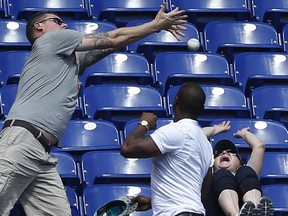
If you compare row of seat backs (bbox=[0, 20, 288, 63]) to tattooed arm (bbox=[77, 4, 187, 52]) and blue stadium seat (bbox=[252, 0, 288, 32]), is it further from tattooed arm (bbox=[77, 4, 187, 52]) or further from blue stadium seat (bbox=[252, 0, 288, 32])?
tattooed arm (bbox=[77, 4, 187, 52])

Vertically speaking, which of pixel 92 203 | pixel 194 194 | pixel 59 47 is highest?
pixel 59 47

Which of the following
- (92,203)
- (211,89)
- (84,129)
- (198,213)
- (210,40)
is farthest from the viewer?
(210,40)

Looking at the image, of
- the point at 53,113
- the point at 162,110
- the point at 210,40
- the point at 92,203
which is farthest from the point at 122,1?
the point at 53,113

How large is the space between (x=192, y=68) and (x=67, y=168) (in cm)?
193

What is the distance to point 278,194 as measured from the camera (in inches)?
310

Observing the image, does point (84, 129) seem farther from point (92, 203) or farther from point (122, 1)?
point (122, 1)

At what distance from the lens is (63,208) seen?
6.65 meters

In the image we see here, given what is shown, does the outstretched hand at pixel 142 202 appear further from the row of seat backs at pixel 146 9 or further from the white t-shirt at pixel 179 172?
the row of seat backs at pixel 146 9

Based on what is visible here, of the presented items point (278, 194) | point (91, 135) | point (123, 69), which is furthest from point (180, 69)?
point (278, 194)

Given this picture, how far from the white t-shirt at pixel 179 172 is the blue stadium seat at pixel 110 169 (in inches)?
54.4

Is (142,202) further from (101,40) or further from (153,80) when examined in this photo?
(153,80)

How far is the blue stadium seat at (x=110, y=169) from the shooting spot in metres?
7.89

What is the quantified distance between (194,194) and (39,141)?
3.08 feet

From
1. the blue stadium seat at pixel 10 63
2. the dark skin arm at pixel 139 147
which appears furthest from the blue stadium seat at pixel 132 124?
the dark skin arm at pixel 139 147
